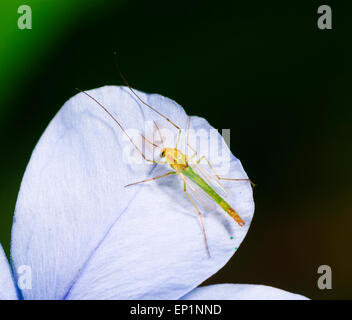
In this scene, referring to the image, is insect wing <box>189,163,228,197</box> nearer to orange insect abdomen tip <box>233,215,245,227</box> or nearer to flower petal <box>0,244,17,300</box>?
orange insect abdomen tip <box>233,215,245,227</box>

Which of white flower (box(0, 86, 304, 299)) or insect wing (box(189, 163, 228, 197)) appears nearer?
white flower (box(0, 86, 304, 299))

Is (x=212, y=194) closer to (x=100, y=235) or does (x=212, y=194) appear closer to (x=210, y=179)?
(x=210, y=179)

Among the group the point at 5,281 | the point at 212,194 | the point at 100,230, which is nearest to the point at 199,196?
the point at 212,194

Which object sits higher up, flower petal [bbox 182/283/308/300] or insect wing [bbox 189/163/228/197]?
insect wing [bbox 189/163/228/197]

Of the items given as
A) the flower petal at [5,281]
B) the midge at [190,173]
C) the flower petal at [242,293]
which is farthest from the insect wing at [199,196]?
the flower petal at [5,281]

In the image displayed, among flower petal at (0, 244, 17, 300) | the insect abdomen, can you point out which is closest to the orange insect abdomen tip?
the insect abdomen

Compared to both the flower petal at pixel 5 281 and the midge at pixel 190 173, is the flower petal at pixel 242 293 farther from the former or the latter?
the flower petal at pixel 5 281
